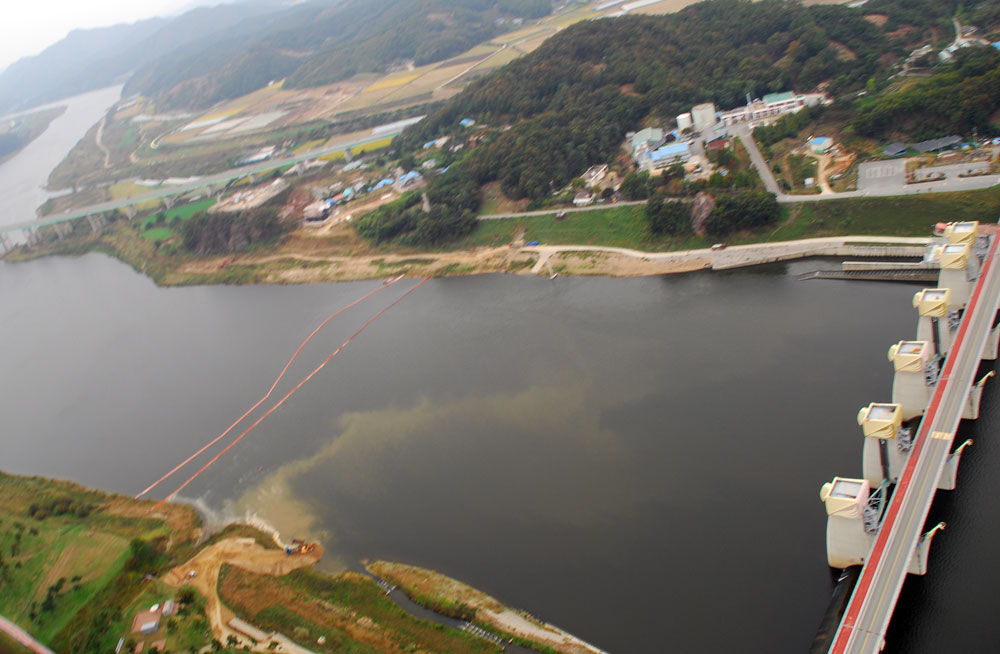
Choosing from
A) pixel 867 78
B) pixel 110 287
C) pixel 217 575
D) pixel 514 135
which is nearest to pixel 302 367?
pixel 217 575

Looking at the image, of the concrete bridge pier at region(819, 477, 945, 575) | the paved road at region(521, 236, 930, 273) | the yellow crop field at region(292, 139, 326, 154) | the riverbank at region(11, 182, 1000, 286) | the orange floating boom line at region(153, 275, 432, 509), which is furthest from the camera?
the yellow crop field at region(292, 139, 326, 154)

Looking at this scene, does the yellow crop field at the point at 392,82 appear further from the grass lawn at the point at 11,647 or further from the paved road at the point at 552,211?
the grass lawn at the point at 11,647

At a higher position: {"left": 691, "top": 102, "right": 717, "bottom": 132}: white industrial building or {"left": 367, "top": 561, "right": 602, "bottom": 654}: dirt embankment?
{"left": 691, "top": 102, "right": 717, "bottom": 132}: white industrial building

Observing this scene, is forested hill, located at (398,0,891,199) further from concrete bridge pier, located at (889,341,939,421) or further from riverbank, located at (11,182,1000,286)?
concrete bridge pier, located at (889,341,939,421)

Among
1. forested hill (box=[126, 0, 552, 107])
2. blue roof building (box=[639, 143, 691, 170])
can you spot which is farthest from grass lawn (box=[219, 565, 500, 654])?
forested hill (box=[126, 0, 552, 107])

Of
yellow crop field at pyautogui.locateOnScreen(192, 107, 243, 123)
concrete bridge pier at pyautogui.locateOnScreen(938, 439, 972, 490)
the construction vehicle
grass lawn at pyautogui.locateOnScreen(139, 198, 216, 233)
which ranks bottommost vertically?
the construction vehicle

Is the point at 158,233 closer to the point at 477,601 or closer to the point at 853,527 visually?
the point at 477,601
